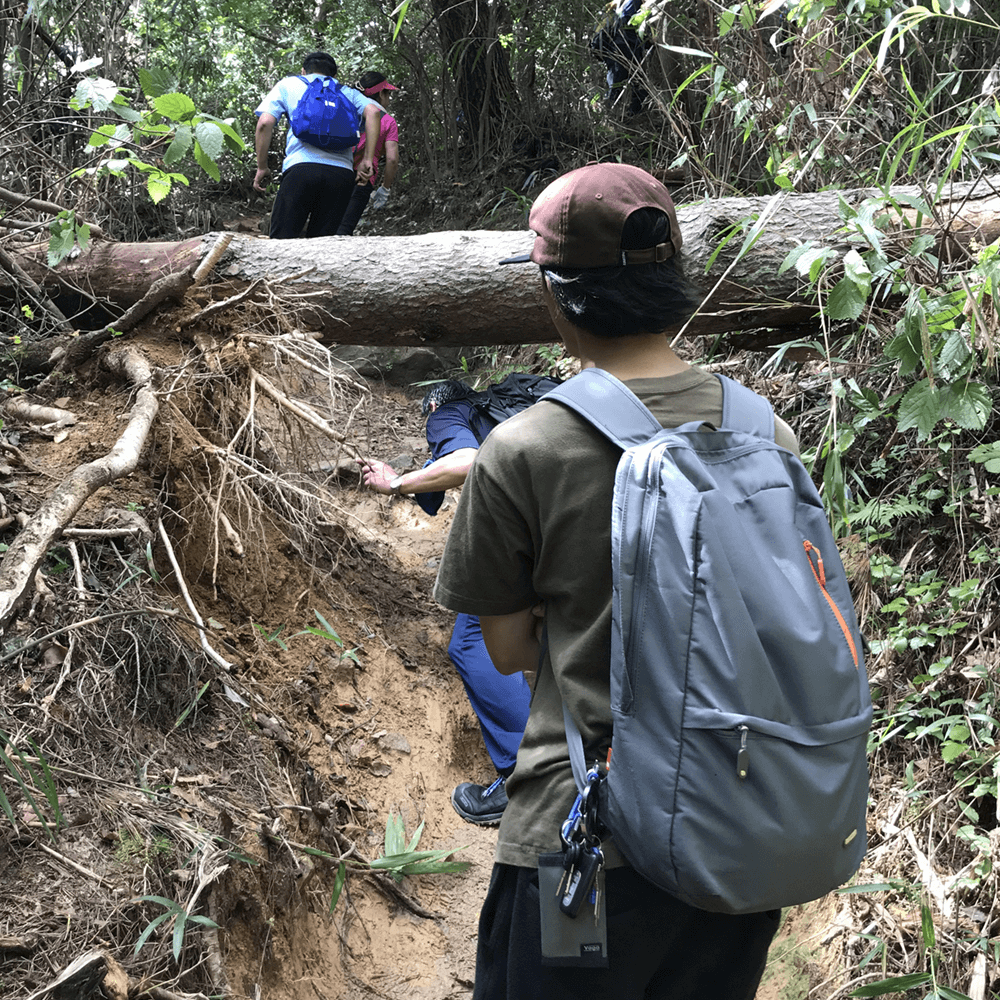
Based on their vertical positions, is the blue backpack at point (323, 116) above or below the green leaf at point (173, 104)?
below

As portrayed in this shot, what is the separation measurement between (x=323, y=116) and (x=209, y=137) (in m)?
3.94

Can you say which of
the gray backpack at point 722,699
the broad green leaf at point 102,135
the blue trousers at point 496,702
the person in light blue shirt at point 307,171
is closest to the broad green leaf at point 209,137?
the broad green leaf at point 102,135

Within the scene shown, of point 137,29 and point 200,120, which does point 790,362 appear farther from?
point 137,29

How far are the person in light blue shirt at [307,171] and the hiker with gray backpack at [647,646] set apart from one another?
524cm

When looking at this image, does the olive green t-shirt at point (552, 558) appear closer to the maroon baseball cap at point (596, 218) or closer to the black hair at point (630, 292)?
the black hair at point (630, 292)

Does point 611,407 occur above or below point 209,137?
below

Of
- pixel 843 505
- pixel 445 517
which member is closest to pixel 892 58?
pixel 843 505

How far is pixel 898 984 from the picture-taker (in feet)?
7.40

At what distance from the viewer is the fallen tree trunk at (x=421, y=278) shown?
13.2 feet

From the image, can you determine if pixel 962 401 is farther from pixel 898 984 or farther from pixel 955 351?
pixel 898 984

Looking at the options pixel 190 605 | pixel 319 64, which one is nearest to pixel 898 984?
pixel 190 605

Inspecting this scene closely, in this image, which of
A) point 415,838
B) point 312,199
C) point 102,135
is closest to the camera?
point 102,135

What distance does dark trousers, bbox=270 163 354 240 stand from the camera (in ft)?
20.7

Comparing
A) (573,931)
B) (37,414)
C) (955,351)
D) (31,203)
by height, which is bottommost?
(37,414)
